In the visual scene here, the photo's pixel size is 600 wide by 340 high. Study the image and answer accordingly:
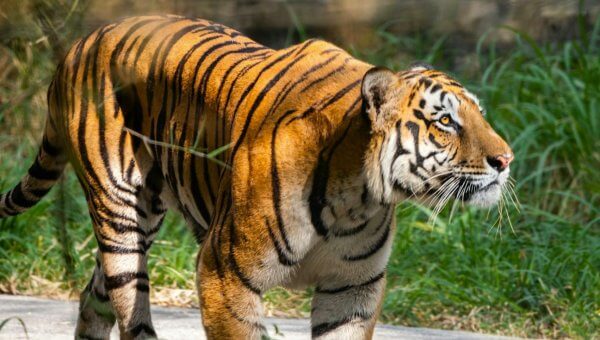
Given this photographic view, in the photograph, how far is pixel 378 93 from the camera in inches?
127

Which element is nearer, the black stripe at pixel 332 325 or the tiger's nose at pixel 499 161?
the tiger's nose at pixel 499 161

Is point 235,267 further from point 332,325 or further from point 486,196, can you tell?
point 486,196

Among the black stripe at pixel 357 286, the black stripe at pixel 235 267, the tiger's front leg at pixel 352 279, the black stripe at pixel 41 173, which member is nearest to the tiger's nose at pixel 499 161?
the tiger's front leg at pixel 352 279

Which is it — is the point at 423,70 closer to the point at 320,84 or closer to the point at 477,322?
the point at 320,84


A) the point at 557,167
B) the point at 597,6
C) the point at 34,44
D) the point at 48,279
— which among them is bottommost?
the point at 48,279

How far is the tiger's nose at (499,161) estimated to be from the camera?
3.16 metres

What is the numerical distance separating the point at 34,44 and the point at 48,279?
431cm

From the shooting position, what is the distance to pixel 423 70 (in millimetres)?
3512

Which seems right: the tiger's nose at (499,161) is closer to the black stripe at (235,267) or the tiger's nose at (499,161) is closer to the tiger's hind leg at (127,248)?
the black stripe at (235,267)

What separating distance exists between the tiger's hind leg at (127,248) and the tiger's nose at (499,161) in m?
1.42

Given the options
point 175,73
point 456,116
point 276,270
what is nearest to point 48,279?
point 175,73

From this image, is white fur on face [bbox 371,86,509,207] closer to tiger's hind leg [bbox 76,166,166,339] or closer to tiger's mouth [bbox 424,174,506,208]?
tiger's mouth [bbox 424,174,506,208]

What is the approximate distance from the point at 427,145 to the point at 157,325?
2236 millimetres

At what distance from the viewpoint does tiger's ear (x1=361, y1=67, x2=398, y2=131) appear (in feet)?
10.4
